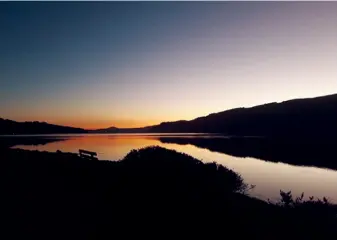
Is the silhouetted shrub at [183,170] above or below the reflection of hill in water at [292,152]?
above

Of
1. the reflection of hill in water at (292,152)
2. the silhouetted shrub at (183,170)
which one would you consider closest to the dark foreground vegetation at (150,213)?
the silhouetted shrub at (183,170)

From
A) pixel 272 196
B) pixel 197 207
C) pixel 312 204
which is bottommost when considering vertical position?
pixel 272 196

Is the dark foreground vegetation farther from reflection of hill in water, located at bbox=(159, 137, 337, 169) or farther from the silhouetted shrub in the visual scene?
reflection of hill in water, located at bbox=(159, 137, 337, 169)

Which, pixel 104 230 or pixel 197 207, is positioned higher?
pixel 197 207

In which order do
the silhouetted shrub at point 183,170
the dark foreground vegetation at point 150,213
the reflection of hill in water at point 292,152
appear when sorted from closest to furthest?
the dark foreground vegetation at point 150,213, the silhouetted shrub at point 183,170, the reflection of hill in water at point 292,152

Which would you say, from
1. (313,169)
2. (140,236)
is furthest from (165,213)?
(313,169)

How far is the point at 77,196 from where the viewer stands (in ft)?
50.6

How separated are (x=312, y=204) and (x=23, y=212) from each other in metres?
11.6

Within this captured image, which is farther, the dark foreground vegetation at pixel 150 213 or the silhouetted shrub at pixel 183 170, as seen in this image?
the silhouetted shrub at pixel 183 170

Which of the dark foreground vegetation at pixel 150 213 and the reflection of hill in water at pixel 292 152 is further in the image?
the reflection of hill in water at pixel 292 152

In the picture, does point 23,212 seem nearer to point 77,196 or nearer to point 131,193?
point 77,196

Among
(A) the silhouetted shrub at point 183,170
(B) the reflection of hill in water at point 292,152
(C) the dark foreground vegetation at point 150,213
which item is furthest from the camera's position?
(B) the reflection of hill in water at point 292,152

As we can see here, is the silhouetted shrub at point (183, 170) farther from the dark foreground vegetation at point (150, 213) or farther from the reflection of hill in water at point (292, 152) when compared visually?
the reflection of hill in water at point (292, 152)

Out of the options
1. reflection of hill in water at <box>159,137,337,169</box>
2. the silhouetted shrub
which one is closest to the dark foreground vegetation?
A: the silhouetted shrub
